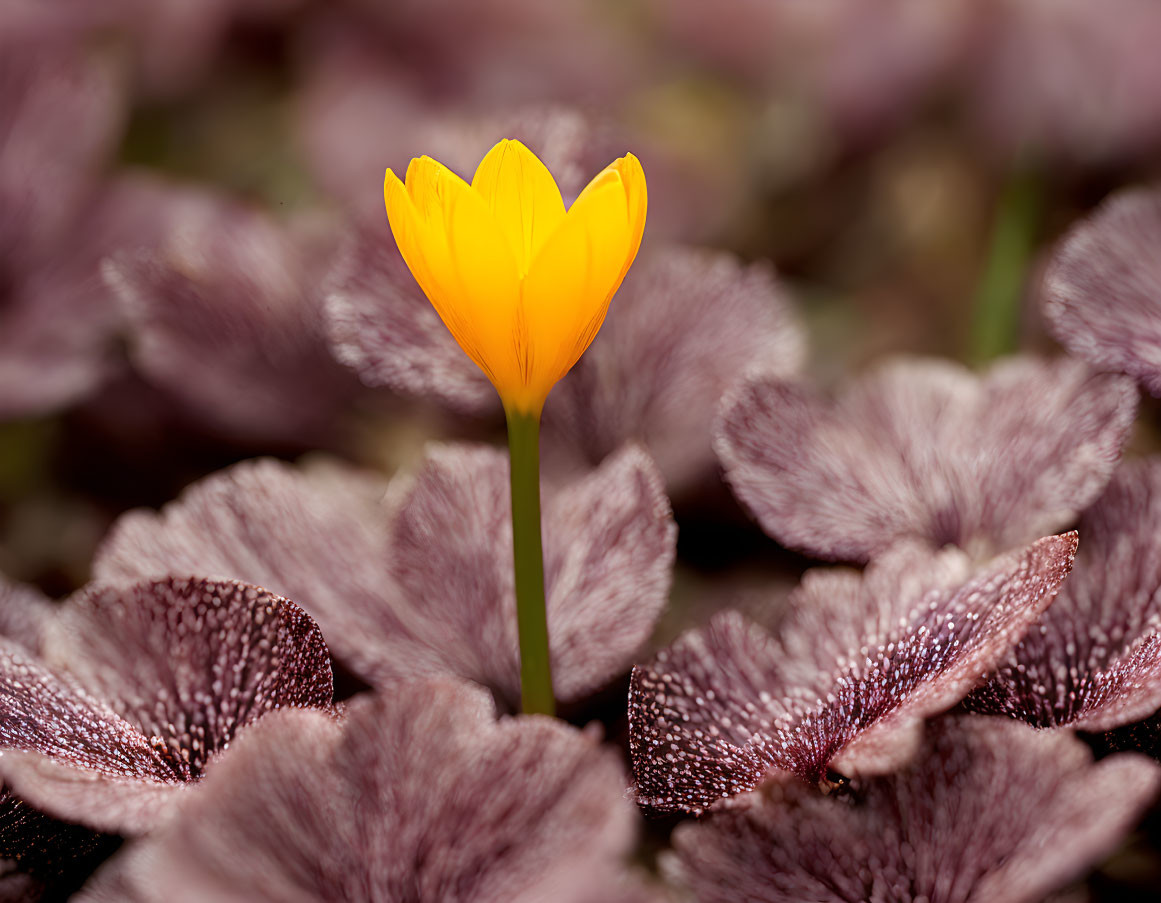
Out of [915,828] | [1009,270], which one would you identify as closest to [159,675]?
[915,828]

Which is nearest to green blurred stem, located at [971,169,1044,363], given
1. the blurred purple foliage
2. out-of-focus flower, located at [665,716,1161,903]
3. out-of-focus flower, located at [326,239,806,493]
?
the blurred purple foliage

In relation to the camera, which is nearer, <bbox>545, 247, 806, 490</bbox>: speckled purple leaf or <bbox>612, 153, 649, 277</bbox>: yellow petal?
<bbox>612, 153, 649, 277</bbox>: yellow petal

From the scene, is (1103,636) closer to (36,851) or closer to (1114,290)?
(1114,290)

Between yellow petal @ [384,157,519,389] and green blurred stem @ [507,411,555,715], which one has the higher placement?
yellow petal @ [384,157,519,389]

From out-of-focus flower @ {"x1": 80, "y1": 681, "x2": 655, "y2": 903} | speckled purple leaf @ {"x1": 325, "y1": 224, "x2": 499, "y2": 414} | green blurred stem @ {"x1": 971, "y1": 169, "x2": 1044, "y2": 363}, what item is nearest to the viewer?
out-of-focus flower @ {"x1": 80, "y1": 681, "x2": 655, "y2": 903}

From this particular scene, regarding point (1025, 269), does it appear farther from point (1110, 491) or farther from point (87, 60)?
point (87, 60)

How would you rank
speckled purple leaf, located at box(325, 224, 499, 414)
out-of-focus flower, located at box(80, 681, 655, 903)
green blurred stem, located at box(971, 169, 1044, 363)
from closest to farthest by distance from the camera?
out-of-focus flower, located at box(80, 681, 655, 903), speckled purple leaf, located at box(325, 224, 499, 414), green blurred stem, located at box(971, 169, 1044, 363)

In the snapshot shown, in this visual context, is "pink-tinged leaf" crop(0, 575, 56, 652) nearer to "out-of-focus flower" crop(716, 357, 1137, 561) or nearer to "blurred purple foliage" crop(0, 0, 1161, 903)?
"blurred purple foliage" crop(0, 0, 1161, 903)

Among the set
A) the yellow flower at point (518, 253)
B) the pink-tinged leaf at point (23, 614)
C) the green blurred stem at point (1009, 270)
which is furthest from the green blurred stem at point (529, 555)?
the green blurred stem at point (1009, 270)
